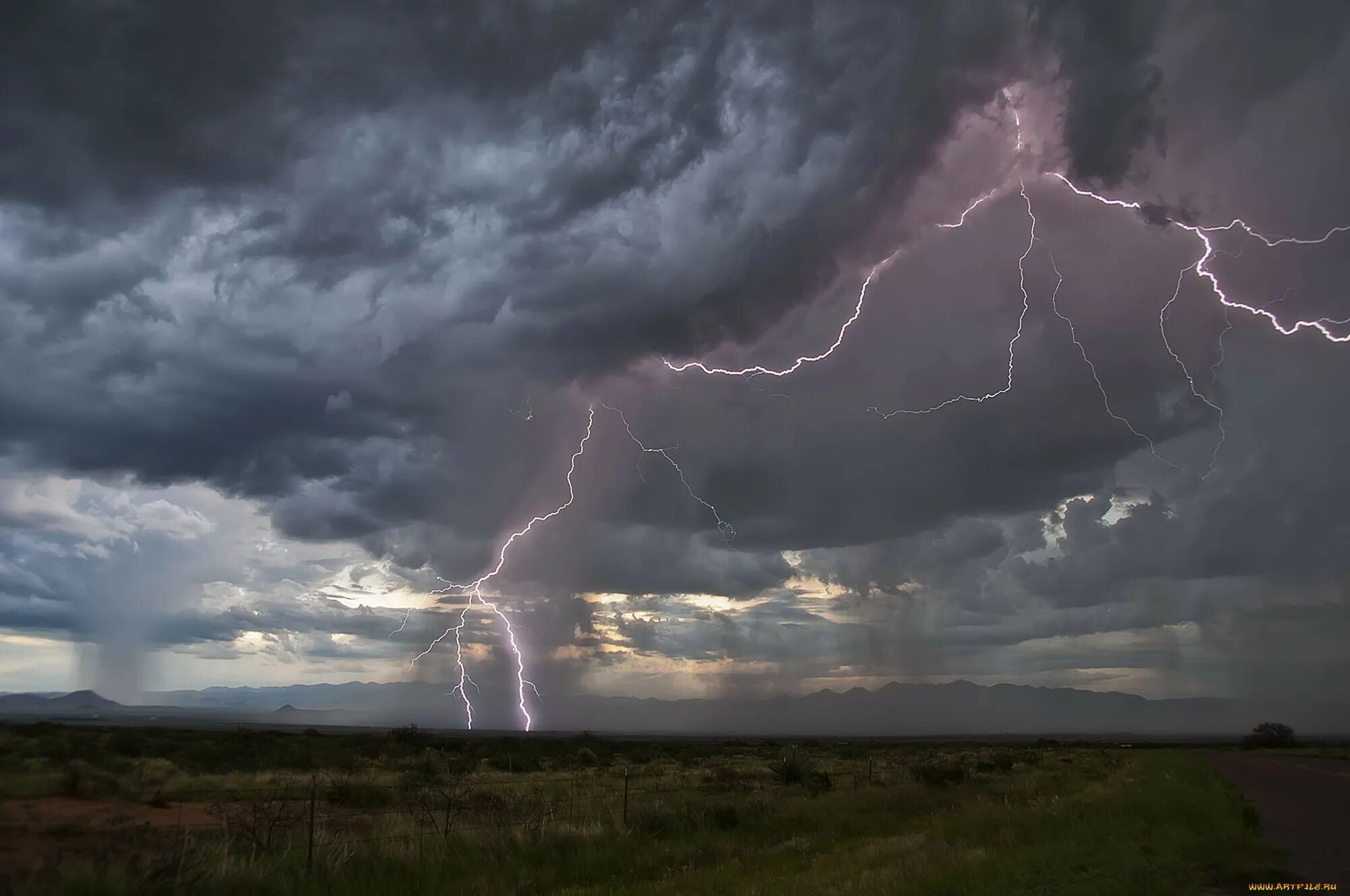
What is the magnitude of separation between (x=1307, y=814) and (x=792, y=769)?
14280mm

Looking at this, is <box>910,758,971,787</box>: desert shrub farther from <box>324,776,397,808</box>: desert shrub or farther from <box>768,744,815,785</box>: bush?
<box>324,776,397,808</box>: desert shrub

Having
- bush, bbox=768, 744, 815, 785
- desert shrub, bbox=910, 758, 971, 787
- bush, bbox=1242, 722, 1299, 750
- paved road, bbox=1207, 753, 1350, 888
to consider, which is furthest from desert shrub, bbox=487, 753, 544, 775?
bush, bbox=1242, 722, 1299, 750

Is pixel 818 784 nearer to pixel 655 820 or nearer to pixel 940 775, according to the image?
pixel 940 775

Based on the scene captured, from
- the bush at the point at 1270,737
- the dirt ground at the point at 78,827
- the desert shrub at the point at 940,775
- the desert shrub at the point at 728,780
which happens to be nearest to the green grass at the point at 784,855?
the dirt ground at the point at 78,827

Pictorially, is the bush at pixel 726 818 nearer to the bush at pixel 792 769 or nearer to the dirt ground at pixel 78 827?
the bush at pixel 792 769

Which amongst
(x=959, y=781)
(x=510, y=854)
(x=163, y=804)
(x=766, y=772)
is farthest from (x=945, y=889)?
(x=766, y=772)

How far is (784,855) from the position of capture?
50.4 ft

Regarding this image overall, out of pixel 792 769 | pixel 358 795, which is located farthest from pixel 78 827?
pixel 792 769

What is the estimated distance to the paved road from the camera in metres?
12.6

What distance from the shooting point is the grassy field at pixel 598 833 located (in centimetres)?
1137

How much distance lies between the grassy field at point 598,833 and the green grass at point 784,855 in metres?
0.05

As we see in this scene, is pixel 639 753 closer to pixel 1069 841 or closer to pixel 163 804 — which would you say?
pixel 163 804

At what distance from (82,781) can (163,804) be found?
5.74 feet

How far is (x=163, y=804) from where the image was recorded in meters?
19.6
